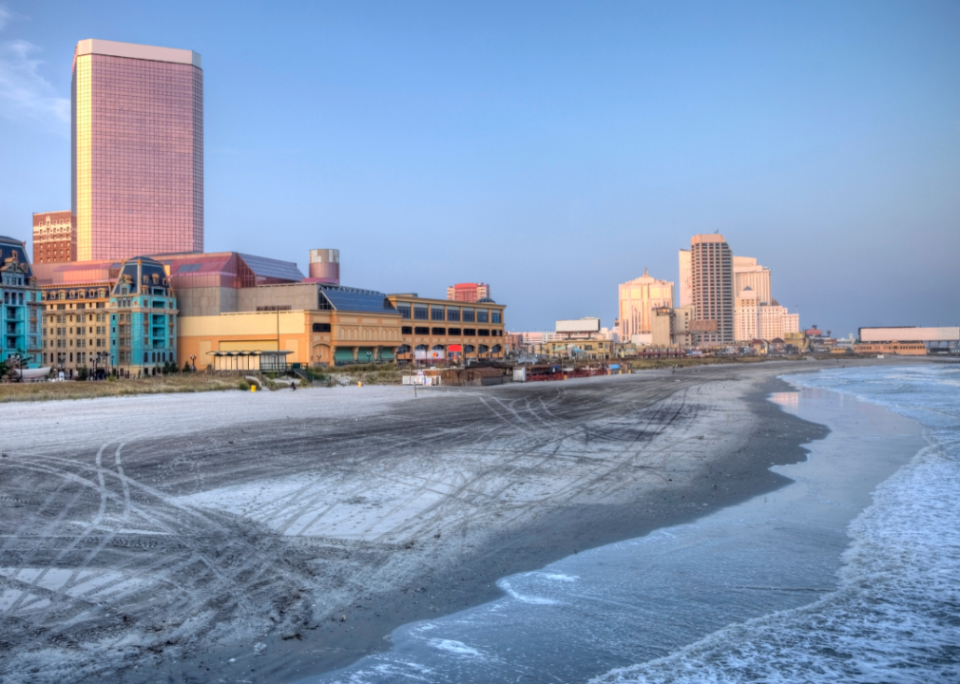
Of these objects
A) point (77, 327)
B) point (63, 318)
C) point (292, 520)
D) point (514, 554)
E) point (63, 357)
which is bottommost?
point (514, 554)

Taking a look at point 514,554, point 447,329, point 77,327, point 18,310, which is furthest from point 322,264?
point 514,554

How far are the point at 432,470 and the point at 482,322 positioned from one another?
100198 millimetres

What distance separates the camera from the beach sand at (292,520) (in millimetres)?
7121

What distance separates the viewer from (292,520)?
1182cm

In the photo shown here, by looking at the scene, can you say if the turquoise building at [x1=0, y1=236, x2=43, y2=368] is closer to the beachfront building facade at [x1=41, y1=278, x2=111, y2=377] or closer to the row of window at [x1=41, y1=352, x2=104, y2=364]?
the beachfront building facade at [x1=41, y1=278, x2=111, y2=377]

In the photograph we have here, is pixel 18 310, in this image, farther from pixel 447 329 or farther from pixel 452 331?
pixel 452 331

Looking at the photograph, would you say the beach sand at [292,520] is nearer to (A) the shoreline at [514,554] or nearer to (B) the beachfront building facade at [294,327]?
(A) the shoreline at [514,554]

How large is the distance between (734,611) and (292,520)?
7708mm

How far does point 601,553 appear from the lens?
10.4 metres

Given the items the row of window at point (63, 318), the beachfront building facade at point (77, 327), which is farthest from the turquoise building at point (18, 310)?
the row of window at point (63, 318)

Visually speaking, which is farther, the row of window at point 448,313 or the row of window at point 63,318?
the row of window at point 448,313

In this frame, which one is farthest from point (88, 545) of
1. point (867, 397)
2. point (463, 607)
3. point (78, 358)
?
point (78, 358)

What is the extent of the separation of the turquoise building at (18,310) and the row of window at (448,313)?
152 ft

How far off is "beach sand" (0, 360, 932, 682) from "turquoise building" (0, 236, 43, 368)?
145 ft
